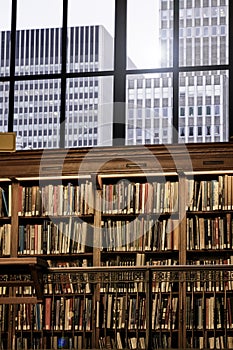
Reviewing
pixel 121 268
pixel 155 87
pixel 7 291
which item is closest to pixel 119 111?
pixel 155 87

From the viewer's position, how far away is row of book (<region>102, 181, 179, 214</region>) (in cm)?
770

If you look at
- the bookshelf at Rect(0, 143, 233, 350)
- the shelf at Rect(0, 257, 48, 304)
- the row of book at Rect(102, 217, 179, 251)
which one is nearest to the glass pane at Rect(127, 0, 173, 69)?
the bookshelf at Rect(0, 143, 233, 350)

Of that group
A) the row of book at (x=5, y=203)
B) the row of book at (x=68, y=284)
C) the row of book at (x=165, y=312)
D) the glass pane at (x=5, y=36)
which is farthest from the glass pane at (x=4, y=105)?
the row of book at (x=165, y=312)

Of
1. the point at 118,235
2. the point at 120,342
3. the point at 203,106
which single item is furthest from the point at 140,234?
the point at 203,106

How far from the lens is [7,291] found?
7.80 metres

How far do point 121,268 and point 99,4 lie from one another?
3.53 meters

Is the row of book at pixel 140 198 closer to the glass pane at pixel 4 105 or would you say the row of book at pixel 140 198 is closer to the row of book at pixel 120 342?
the row of book at pixel 120 342

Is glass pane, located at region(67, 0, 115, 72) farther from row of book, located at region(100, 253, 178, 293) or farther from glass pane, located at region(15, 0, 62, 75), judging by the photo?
row of book, located at region(100, 253, 178, 293)

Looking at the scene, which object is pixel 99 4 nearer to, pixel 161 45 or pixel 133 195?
pixel 161 45

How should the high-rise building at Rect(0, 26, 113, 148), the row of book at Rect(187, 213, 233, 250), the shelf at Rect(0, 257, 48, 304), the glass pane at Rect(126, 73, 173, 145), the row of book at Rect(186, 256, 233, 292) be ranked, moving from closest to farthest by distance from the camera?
the shelf at Rect(0, 257, 48, 304)
the row of book at Rect(186, 256, 233, 292)
the row of book at Rect(187, 213, 233, 250)
the glass pane at Rect(126, 73, 173, 145)
the high-rise building at Rect(0, 26, 113, 148)

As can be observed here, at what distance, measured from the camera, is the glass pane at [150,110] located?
8.34 meters

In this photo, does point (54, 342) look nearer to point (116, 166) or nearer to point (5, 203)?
point (5, 203)

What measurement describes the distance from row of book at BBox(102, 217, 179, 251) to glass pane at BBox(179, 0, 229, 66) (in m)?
1.73

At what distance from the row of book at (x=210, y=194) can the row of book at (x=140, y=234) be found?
0.80ft
